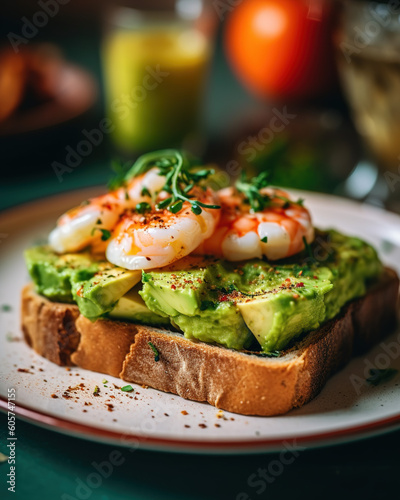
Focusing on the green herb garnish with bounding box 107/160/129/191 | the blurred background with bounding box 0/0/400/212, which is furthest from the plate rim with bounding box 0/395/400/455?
the blurred background with bounding box 0/0/400/212

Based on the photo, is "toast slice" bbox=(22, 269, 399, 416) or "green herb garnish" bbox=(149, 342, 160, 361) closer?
"toast slice" bbox=(22, 269, 399, 416)

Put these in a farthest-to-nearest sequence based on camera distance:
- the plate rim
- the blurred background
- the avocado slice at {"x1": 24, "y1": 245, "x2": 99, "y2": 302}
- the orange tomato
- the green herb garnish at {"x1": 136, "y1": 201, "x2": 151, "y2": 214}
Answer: the orange tomato → the blurred background → the green herb garnish at {"x1": 136, "y1": 201, "x2": 151, "y2": 214} → the avocado slice at {"x1": 24, "y1": 245, "x2": 99, "y2": 302} → the plate rim

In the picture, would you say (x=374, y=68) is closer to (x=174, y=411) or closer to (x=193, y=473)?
(x=174, y=411)

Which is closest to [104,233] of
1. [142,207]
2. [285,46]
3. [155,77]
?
[142,207]

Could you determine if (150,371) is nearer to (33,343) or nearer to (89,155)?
(33,343)

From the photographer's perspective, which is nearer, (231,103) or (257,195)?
(257,195)

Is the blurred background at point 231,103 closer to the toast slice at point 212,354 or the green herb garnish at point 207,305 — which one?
the toast slice at point 212,354

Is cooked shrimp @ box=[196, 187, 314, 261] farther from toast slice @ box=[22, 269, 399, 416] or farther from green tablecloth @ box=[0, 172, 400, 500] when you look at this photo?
green tablecloth @ box=[0, 172, 400, 500]
